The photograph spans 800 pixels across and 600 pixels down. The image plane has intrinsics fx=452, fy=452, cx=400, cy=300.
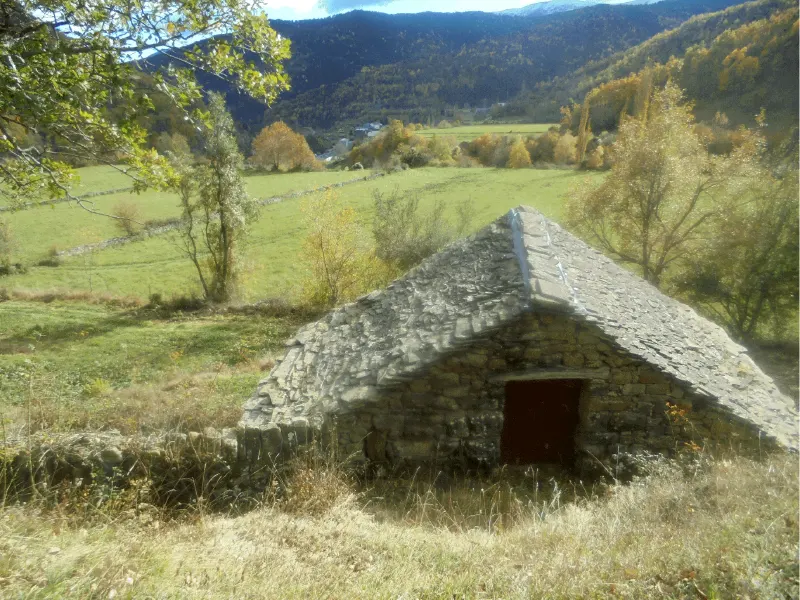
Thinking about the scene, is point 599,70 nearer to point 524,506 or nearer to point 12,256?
point 12,256

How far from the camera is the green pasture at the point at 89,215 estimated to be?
33.6m

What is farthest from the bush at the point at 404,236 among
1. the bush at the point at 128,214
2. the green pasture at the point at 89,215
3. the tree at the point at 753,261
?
the bush at the point at 128,214

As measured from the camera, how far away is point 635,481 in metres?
6.14

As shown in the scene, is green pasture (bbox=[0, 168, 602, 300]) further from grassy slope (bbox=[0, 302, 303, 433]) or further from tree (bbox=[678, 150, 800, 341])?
tree (bbox=[678, 150, 800, 341])

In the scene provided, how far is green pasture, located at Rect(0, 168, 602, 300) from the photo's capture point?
27594 millimetres

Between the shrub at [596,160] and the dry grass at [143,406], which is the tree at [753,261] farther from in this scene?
the shrub at [596,160]

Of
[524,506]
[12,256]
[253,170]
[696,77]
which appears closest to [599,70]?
[696,77]

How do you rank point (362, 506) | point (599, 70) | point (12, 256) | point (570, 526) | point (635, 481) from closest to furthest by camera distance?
1. point (570, 526)
2. point (362, 506)
3. point (635, 481)
4. point (12, 256)
5. point (599, 70)

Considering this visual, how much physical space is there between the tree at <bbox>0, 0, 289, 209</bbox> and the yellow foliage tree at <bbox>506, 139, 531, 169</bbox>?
5624cm

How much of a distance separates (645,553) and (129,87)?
6.38 m

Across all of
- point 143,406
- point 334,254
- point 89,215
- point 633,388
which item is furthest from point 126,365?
point 89,215

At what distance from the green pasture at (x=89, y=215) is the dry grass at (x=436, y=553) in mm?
27466

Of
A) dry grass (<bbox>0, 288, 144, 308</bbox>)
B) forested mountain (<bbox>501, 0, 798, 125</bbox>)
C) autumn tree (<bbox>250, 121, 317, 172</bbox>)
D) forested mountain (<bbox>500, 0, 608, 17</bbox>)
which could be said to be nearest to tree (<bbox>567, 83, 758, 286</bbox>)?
dry grass (<bbox>0, 288, 144, 308</bbox>)

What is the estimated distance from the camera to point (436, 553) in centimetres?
402
